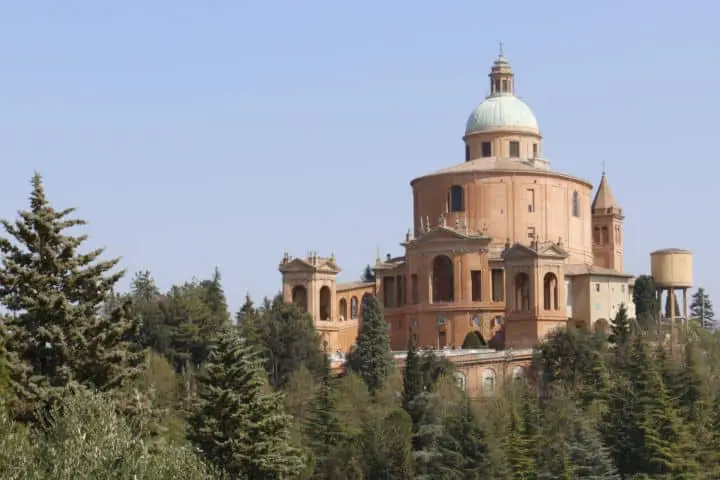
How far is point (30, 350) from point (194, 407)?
8.18 metres

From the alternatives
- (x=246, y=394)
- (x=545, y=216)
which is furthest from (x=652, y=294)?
(x=246, y=394)

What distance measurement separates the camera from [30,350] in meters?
37.4

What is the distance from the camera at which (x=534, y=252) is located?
80188 millimetres

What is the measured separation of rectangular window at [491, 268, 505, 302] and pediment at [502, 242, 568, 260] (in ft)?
6.10

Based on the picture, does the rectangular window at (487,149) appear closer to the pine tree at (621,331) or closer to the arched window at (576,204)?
the arched window at (576,204)

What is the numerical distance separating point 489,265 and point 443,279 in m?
2.38

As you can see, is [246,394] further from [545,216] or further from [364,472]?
[545,216]

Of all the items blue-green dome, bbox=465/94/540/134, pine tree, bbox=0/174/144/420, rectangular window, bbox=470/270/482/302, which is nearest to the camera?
pine tree, bbox=0/174/144/420

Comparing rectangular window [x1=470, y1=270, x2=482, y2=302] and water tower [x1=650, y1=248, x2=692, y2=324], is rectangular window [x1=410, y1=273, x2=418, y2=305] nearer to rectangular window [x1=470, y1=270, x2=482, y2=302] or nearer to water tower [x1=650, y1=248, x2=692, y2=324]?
rectangular window [x1=470, y1=270, x2=482, y2=302]

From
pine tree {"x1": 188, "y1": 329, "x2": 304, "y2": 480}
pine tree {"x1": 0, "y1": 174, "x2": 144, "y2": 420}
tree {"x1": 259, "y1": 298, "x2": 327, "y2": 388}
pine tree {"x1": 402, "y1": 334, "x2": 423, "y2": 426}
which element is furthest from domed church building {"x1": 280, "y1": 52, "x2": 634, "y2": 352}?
pine tree {"x1": 0, "y1": 174, "x2": 144, "y2": 420}

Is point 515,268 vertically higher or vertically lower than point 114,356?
higher

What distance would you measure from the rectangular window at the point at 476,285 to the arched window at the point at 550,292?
3148 mm

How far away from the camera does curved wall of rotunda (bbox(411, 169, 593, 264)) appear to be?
85.2 meters

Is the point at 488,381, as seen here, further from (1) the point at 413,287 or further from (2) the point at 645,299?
(2) the point at 645,299
